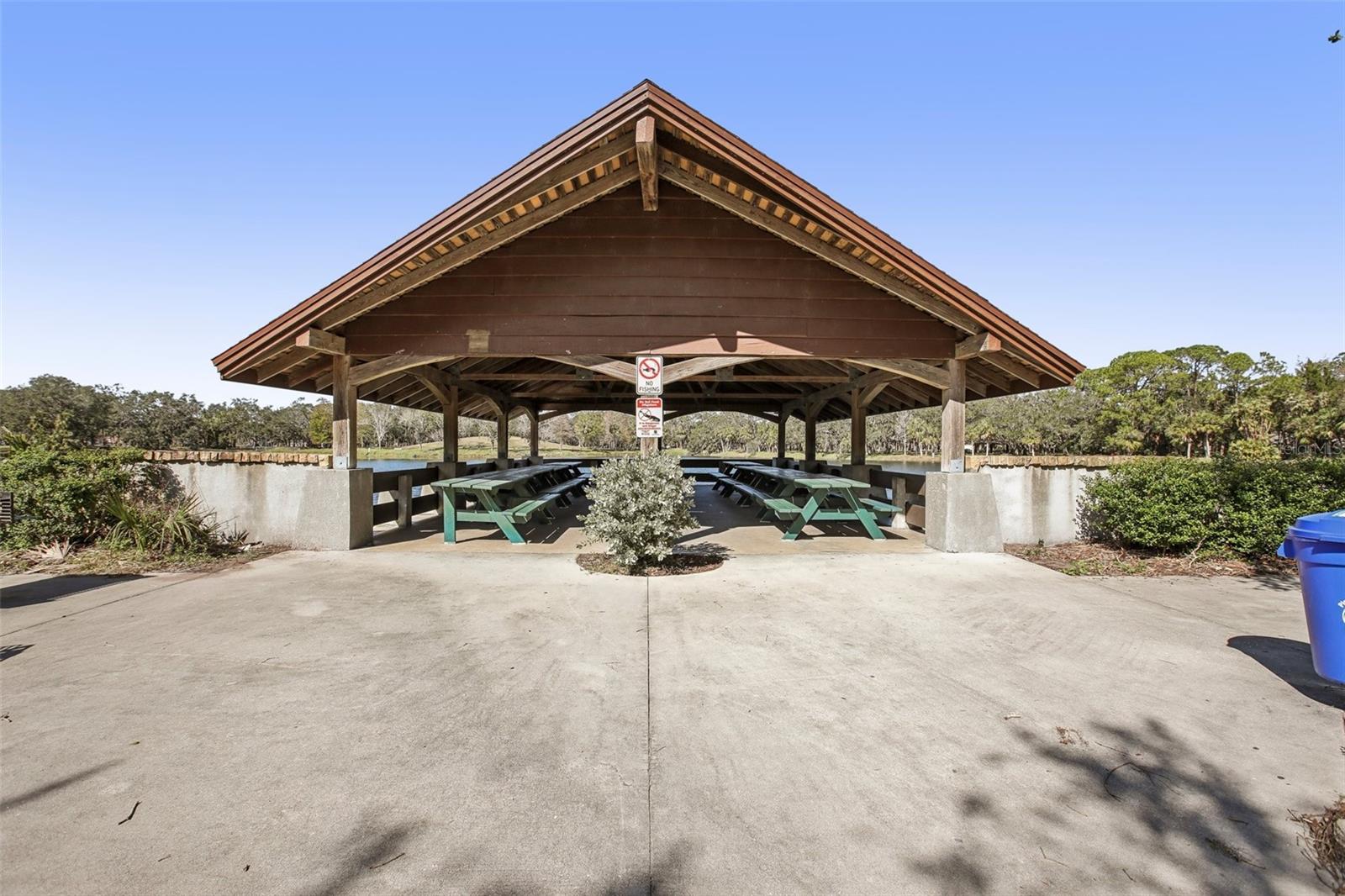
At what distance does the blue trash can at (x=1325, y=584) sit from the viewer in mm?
3324

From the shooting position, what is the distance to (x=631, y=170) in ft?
25.2

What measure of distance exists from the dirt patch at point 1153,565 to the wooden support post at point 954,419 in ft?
4.97

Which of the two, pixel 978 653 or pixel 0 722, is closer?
pixel 0 722

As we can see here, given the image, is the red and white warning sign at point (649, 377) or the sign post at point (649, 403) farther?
the red and white warning sign at point (649, 377)

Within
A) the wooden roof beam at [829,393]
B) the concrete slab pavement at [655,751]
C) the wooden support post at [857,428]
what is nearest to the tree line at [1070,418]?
the wooden roof beam at [829,393]

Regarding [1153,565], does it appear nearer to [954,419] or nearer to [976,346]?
[954,419]

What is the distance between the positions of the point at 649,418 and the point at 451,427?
24.5 ft

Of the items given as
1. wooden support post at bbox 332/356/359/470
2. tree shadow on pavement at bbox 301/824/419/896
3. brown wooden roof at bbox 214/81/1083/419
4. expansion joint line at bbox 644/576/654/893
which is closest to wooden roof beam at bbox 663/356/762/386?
brown wooden roof at bbox 214/81/1083/419

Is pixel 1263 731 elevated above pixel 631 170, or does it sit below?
below

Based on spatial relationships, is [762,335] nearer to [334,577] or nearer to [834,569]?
[834,569]

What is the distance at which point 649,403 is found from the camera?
7.58 metres

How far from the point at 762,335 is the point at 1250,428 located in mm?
62854

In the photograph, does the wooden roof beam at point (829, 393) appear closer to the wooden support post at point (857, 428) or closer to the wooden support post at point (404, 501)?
the wooden support post at point (857, 428)

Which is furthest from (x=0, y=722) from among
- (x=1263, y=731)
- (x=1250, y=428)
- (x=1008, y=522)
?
(x=1250, y=428)
